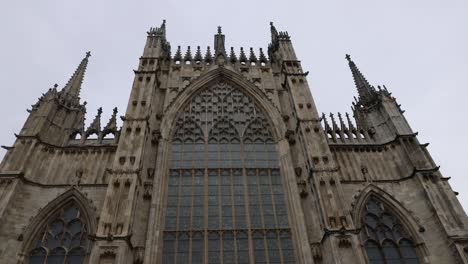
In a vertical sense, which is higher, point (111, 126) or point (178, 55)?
point (178, 55)

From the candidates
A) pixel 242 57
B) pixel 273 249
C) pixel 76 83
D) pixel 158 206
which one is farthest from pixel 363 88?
pixel 76 83

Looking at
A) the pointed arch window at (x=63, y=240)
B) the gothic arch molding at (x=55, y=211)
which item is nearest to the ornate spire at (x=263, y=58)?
the gothic arch molding at (x=55, y=211)

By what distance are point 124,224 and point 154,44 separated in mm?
13383

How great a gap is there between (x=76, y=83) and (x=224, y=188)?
11791mm

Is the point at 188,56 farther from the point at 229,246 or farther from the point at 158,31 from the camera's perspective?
the point at 229,246

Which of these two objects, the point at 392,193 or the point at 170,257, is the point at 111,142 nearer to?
the point at 170,257

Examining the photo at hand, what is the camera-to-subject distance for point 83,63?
24.5 meters

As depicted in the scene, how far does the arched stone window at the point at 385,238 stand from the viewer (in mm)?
15367

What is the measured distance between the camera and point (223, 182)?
17.5 metres

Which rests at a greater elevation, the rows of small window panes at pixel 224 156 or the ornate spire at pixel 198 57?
the ornate spire at pixel 198 57

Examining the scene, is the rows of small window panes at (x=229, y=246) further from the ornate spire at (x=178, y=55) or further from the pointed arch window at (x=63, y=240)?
the ornate spire at (x=178, y=55)

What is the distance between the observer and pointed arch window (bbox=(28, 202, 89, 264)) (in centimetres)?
1483

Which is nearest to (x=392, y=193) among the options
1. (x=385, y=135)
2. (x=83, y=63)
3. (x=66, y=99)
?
(x=385, y=135)

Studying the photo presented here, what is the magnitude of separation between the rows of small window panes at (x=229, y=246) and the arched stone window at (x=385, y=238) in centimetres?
335
